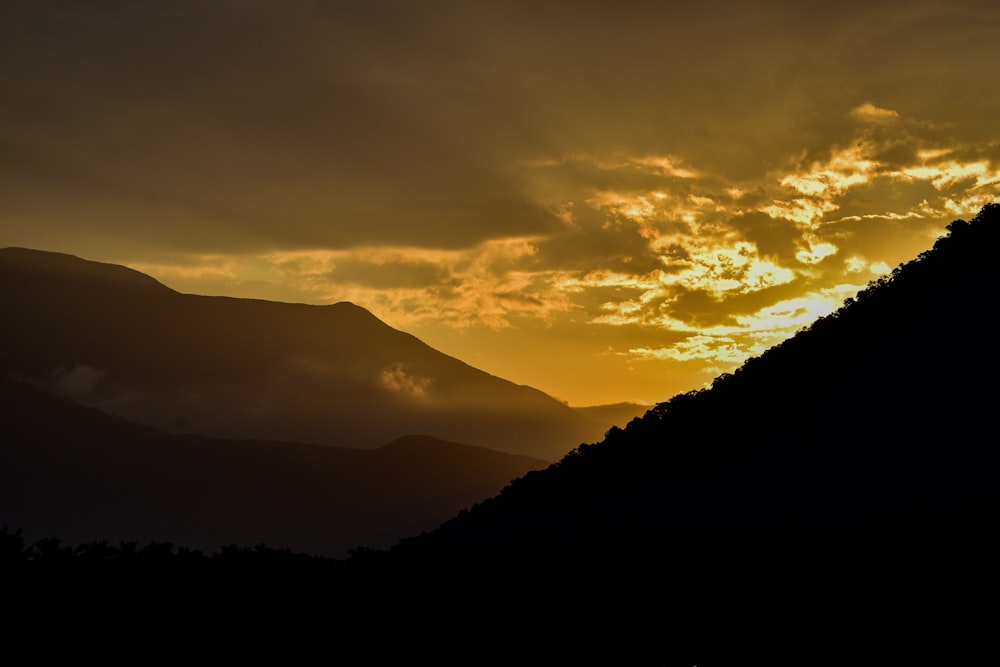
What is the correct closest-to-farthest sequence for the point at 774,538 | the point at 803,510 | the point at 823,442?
the point at 774,538
the point at 803,510
the point at 823,442

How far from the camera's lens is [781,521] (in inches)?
804

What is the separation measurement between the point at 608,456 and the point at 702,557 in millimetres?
13326

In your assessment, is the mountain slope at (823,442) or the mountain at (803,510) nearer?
the mountain at (803,510)

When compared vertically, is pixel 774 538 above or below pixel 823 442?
below

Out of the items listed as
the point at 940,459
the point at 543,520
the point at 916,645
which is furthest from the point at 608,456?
the point at 916,645

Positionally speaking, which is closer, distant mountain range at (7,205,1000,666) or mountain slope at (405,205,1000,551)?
distant mountain range at (7,205,1000,666)

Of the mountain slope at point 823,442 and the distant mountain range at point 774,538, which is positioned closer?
the distant mountain range at point 774,538

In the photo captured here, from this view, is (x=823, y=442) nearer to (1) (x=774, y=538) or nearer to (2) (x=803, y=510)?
(2) (x=803, y=510)

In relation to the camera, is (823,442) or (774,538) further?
(823,442)

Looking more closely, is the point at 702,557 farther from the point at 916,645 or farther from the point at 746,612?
the point at 916,645

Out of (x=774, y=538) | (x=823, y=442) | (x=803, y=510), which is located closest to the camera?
(x=774, y=538)

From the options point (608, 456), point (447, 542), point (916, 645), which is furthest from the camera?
point (608, 456)

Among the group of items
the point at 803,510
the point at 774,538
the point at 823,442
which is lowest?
the point at 774,538

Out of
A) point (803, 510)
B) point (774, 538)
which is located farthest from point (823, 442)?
point (774, 538)
